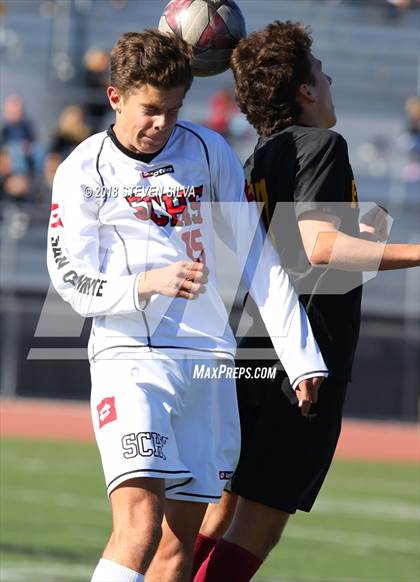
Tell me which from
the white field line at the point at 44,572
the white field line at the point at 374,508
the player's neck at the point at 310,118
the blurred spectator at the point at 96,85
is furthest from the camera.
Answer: the blurred spectator at the point at 96,85

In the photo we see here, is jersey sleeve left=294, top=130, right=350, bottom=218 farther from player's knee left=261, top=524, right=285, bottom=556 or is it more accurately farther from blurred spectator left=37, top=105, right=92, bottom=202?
blurred spectator left=37, top=105, right=92, bottom=202

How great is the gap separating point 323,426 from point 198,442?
0.55m

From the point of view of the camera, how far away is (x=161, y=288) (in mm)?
3814

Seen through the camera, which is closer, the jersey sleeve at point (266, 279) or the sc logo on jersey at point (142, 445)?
the sc logo on jersey at point (142, 445)

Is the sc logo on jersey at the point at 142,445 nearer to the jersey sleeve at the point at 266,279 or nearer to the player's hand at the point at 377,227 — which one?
the jersey sleeve at the point at 266,279

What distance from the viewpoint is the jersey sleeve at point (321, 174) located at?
13.7 ft

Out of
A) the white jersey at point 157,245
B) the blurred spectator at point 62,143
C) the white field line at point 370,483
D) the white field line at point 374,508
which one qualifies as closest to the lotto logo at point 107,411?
the white jersey at point 157,245

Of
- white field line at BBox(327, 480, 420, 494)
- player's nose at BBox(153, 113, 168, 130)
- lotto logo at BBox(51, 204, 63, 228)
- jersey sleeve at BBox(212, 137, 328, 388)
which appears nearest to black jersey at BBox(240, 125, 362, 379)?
jersey sleeve at BBox(212, 137, 328, 388)

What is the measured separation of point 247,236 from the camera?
4.16 meters

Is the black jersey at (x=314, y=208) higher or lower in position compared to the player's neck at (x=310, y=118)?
lower

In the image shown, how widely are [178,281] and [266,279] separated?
1.44 feet

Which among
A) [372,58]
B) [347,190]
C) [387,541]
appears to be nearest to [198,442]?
[347,190]

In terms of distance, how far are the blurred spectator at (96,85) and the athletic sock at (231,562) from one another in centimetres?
1422

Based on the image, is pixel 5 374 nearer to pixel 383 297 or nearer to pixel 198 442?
pixel 383 297
